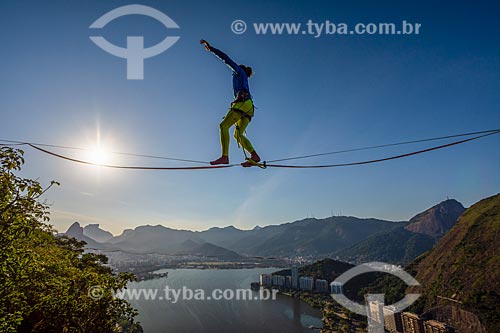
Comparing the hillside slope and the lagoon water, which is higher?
the hillside slope

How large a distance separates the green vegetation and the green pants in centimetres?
285

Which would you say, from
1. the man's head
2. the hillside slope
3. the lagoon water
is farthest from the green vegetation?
the hillside slope

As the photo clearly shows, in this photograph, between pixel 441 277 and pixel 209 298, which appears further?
pixel 209 298

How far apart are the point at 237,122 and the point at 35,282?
469cm

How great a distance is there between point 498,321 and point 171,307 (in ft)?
233

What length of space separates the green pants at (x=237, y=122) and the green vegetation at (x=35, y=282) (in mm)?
2846

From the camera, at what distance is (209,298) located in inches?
3438

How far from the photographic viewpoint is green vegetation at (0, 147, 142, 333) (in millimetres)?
3936

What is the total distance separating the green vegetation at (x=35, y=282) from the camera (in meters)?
3.94

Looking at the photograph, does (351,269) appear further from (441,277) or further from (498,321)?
(498,321)

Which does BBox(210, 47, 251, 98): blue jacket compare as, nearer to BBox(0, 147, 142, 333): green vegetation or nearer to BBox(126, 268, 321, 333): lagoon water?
BBox(0, 147, 142, 333): green vegetation

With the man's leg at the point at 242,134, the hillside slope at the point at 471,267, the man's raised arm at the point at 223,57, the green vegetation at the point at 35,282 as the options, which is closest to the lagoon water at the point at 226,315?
the hillside slope at the point at 471,267

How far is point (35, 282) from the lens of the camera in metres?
5.10

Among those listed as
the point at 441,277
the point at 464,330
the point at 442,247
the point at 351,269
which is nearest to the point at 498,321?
the point at 464,330
